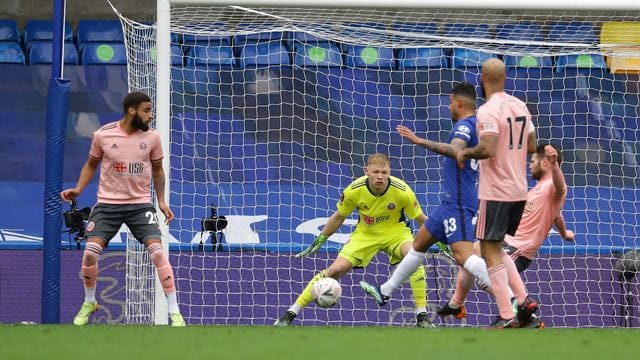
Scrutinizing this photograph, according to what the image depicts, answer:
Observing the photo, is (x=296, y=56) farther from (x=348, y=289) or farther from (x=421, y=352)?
(x=421, y=352)

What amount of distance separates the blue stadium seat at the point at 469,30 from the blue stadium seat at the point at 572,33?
79 centimetres

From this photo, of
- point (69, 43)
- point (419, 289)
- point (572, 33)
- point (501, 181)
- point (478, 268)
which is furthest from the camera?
point (69, 43)

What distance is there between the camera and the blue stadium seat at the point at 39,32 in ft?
52.7

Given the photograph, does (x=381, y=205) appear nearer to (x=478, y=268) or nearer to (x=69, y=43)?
(x=478, y=268)

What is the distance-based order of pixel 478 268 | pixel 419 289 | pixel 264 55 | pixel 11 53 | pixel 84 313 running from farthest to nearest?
1. pixel 11 53
2. pixel 264 55
3. pixel 419 289
4. pixel 84 313
5. pixel 478 268

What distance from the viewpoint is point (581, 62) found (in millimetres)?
14367

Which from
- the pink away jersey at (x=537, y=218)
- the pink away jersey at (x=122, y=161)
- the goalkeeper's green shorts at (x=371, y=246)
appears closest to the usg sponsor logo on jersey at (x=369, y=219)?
the goalkeeper's green shorts at (x=371, y=246)

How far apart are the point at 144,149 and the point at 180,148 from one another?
4052mm

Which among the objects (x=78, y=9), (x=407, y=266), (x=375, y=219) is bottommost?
(x=407, y=266)

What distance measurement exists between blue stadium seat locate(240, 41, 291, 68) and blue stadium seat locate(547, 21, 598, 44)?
322 centimetres

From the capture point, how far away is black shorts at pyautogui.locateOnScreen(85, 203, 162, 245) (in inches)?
385

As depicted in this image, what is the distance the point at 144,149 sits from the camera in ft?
32.3

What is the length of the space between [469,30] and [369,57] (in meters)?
1.63

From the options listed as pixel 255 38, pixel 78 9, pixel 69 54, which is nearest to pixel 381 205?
pixel 255 38
